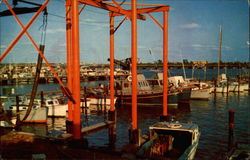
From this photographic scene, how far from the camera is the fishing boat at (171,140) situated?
12155 mm

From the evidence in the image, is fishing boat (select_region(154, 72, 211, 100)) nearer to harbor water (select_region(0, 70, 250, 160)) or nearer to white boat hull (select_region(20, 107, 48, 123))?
harbor water (select_region(0, 70, 250, 160))

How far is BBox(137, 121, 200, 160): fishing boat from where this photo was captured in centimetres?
1216

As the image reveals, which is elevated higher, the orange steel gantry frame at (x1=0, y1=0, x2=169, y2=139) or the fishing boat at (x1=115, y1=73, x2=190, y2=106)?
the orange steel gantry frame at (x1=0, y1=0, x2=169, y2=139)

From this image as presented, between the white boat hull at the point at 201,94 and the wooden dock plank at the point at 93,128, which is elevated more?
the wooden dock plank at the point at 93,128

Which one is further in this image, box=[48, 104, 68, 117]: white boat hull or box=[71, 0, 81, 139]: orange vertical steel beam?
box=[48, 104, 68, 117]: white boat hull

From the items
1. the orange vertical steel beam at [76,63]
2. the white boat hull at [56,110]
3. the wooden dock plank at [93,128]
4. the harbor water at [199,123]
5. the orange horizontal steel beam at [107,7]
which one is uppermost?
the orange horizontal steel beam at [107,7]

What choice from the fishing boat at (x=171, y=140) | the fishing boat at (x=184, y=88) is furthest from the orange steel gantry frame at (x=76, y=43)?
the fishing boat at (x=184, y=88)

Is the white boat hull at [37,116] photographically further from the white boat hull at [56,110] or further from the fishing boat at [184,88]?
the fishing boat at [184,88]

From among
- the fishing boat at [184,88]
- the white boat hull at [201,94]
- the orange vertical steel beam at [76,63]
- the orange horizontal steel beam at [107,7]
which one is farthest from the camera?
the white boat hull at [201,94]

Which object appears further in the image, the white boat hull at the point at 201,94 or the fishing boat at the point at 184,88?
the white boat hull at the point at 201,94

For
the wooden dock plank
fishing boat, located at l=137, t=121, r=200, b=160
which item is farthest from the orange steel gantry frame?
fishing boat, located at l=137, t=121, r=200, b=160

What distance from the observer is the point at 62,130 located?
2216 centimetres

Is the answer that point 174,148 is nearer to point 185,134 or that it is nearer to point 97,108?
point 185,134

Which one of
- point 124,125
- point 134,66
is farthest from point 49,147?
point 124,125
